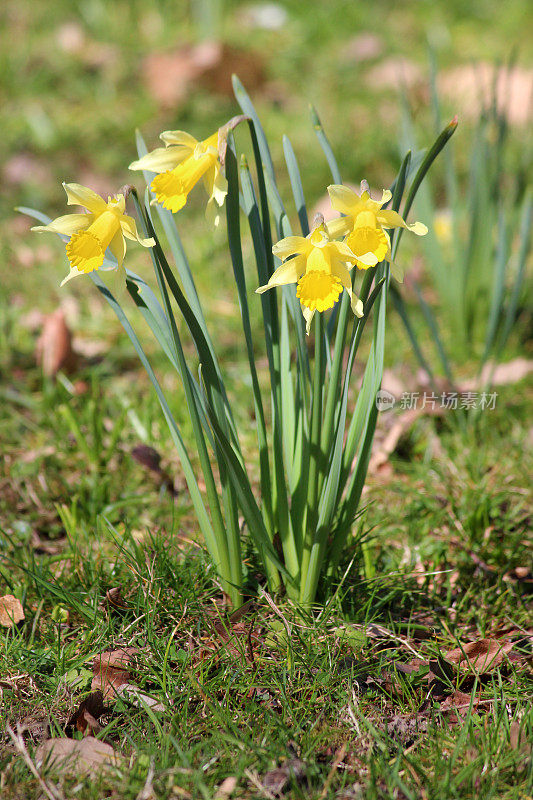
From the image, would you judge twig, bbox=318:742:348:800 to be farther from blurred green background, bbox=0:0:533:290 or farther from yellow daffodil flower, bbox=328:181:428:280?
blurred green background, bbox=0:0:533:290

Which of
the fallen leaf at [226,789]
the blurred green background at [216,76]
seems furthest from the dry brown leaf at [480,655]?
the blurred green background at [216,76]

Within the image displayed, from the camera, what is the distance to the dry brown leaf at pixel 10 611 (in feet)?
4.82

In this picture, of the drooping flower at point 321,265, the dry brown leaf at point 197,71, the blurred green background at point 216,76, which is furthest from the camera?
the dry brown leaf at point 197,71

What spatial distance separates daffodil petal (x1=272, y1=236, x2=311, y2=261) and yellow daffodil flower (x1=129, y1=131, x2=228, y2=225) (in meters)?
0.12

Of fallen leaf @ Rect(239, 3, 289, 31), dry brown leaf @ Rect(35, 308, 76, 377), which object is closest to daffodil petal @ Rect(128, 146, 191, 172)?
dry brown leaf @ Rect(35, 308, 76, 377)

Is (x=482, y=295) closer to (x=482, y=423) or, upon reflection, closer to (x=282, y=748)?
(x=482, y=423)

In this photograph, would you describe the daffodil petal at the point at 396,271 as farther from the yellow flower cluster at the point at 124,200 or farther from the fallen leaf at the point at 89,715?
the fallen leaf at the point at 89,715

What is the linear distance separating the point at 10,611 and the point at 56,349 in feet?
3.62

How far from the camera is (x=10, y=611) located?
4.86 feet

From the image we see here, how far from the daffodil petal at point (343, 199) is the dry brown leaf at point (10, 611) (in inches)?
41.6

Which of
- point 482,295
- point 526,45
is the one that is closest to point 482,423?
point 482,295

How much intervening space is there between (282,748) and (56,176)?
122 inches

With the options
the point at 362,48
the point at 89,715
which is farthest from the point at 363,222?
the point at 362,48

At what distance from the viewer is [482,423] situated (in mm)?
2148
